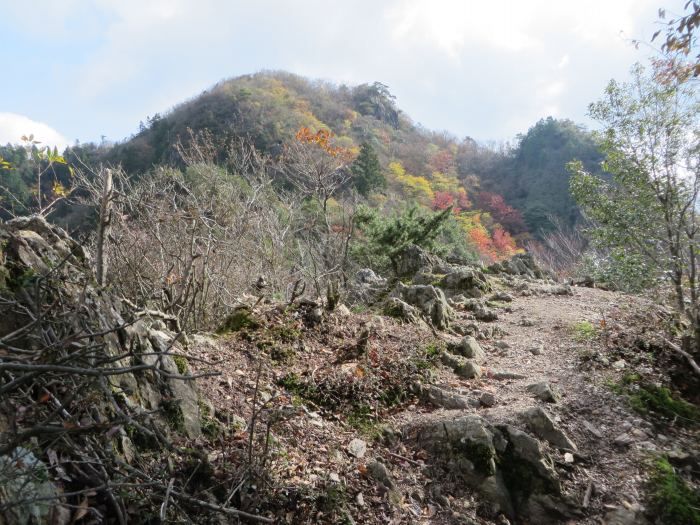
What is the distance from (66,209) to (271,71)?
3958 cm

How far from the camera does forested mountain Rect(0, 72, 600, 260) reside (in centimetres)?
2853

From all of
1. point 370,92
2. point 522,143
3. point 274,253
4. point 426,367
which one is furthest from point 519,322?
point 370,92

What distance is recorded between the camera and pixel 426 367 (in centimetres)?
457

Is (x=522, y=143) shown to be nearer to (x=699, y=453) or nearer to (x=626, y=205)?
(x=626, y=205)

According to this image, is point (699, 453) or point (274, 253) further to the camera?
point (274, 253)

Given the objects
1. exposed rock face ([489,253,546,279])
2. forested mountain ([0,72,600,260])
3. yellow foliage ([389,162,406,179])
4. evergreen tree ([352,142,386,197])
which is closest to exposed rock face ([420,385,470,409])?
exposed rock face ([489,253,546,279])

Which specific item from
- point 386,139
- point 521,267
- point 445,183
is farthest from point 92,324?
point 386,139

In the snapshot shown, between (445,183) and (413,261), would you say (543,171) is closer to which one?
(445,183)

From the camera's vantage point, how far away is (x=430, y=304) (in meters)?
6.82

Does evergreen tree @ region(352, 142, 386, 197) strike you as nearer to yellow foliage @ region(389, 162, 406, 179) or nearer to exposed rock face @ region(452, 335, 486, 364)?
yellow foliage @ region(389, 162, 406, 179)

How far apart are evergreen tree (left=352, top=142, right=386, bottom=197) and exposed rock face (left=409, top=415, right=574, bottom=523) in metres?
22.4

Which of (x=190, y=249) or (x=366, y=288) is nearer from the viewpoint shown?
(x=190, y=249)

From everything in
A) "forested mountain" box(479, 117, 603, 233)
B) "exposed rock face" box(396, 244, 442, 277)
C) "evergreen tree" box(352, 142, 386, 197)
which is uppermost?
"forested mountain" box(479, 117, 603, 233)

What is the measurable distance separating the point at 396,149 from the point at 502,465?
138 ft
